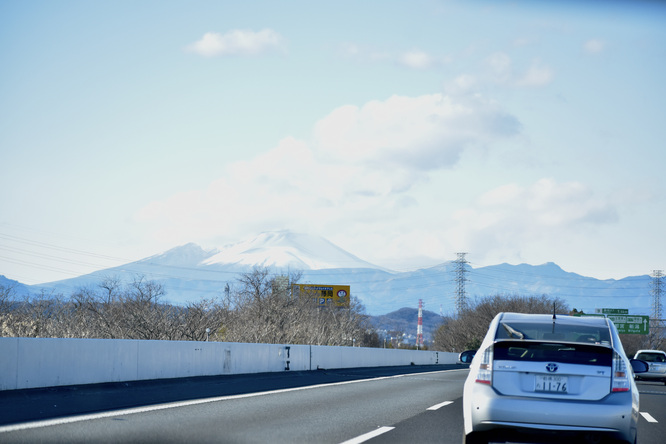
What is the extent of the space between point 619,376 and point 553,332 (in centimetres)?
86

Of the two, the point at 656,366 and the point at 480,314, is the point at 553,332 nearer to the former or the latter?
the point at 656,366

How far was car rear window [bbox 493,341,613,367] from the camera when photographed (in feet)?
26.3

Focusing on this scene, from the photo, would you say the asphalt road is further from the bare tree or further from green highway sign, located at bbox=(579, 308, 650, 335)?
the bare tree

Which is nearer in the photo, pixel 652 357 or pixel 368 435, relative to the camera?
pixel 368 435

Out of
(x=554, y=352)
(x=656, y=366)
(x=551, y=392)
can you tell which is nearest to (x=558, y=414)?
(x=551, y=392)

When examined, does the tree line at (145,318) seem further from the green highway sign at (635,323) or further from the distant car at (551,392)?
the green highway sign at (635,323)

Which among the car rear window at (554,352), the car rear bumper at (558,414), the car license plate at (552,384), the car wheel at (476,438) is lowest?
the car wheel at (476,438)

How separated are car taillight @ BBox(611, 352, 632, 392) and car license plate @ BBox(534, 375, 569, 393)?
1.50ft

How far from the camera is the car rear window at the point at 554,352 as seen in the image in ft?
26.3

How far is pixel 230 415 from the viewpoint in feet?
38.4

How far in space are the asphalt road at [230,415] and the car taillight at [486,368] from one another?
185 cm

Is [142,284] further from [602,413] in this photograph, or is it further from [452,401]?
[602,413]

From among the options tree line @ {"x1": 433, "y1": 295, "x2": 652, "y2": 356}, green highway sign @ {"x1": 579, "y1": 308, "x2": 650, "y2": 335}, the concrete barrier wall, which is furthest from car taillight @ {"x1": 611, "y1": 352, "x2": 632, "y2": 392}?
tree line @ {"x1": 433, "y1": 295, "x2": 652, "y2": 356}

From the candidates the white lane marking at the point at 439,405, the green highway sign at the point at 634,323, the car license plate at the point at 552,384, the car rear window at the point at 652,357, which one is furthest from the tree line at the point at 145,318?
the green highway sign at the point at 634,323
